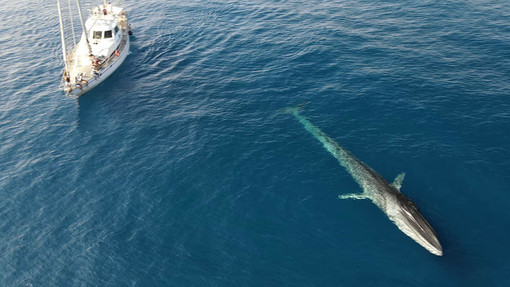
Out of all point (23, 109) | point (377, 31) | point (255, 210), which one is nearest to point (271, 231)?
point (255, 210)

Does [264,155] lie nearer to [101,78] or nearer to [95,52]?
[101,78]

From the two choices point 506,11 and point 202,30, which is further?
point 202,30

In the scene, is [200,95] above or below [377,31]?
below

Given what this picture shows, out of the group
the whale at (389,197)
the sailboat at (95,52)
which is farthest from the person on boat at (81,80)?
the whale at (389,197)

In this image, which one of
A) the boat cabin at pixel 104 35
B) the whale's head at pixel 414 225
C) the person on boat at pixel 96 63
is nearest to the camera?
the whale's head at pixel 414 225

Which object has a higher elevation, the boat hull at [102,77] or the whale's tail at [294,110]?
the boat hull at [102,77]

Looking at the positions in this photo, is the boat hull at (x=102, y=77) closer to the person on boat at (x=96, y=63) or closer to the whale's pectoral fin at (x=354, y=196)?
the person on boat at (x=96, y=63)

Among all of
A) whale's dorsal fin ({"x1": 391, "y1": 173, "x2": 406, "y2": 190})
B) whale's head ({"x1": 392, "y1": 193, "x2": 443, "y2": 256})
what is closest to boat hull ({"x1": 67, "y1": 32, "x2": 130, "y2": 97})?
whale's dorsal fin ({"x1": 391, "y1": 173, "x2": 406, "y2": 190})

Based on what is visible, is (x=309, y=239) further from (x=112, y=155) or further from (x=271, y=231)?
(x=112, y=155)
